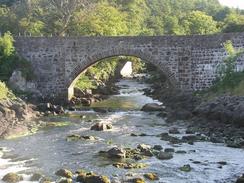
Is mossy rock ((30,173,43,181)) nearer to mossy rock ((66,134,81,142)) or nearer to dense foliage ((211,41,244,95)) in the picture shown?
mossy rock ((66,134,81,142))

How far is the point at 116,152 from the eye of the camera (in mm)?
27922

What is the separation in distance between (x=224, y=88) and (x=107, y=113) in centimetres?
990

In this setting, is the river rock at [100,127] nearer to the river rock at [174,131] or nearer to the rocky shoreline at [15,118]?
the rocky shoreline at [15,118]

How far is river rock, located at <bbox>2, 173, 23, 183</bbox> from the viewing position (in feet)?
77.4

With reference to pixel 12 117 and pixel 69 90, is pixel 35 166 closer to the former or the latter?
pixel 12 117

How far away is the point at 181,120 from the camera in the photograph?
39688 mm

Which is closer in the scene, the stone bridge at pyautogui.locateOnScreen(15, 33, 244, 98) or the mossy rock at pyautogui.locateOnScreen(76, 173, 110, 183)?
the mossy rock at pyautogui.locateOnScreen(76, 173, 110, 183)

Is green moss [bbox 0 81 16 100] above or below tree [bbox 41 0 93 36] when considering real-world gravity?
below

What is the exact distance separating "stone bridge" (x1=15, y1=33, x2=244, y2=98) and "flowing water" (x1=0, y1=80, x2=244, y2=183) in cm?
729

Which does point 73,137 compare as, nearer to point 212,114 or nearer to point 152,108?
point 212,114

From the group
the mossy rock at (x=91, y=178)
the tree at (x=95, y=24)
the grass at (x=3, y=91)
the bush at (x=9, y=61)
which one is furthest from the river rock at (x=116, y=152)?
the tree at (x=95, y=24)

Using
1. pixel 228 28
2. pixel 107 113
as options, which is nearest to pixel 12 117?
pixel 107 113

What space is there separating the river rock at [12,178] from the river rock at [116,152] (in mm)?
5715

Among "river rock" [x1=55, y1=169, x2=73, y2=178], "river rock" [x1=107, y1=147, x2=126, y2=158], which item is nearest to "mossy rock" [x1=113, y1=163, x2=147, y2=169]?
"river rock" [x1=107, y1=147, x2=126, y2=158]
